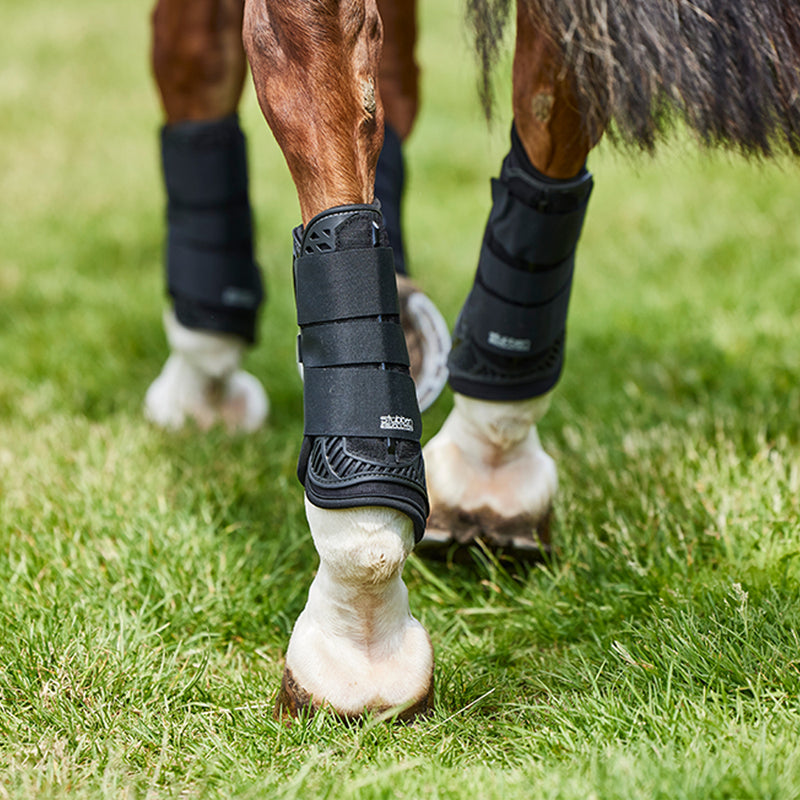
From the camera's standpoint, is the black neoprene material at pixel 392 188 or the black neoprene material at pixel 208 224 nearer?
the black neoprene material at pixel 392 188

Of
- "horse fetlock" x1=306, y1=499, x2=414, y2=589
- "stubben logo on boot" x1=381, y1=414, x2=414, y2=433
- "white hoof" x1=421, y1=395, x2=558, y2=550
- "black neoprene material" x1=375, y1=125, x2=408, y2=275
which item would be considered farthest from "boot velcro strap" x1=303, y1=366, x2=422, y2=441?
"black neoprene material" x1=375, y1=125, x2=408, y2=275

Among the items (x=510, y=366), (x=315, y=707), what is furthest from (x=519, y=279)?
(x=315, y=707)

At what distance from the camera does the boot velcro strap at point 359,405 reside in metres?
1.26

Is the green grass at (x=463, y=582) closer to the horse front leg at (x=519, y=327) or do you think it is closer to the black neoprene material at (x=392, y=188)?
the horse front leg at (x=519, y=327)

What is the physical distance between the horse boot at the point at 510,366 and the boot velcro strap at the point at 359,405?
41 cm

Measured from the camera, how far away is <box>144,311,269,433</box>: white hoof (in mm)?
2501

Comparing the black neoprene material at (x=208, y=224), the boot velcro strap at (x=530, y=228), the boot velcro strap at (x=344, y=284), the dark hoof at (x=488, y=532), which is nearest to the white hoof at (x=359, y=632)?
the boot velcro strap at (x=344, y=284)

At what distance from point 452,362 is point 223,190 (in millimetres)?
978

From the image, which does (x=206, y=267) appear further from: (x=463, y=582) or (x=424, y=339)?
(x=463, y=582)

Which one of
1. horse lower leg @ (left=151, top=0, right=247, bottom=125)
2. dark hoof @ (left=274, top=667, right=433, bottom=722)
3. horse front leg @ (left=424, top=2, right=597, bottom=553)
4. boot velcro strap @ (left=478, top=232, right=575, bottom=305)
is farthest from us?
horse lower leg @ (left=151, top=0, right=247, bottom=125)

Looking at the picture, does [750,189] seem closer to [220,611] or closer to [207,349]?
[207,349]

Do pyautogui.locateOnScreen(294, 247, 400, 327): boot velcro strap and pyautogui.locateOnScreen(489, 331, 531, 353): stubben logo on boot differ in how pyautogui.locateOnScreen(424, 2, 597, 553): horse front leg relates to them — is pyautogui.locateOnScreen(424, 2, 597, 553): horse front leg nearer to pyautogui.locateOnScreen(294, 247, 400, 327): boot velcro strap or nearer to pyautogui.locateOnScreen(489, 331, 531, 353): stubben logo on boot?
pyautogui.locateOnScreen(489, 331, 531, 353): stubben logo on boot

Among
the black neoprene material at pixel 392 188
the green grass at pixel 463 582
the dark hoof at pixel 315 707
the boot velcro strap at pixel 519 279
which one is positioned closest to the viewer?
the green grass at pixel 463 582

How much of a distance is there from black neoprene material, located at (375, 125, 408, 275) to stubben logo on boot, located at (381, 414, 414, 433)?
952 mm
